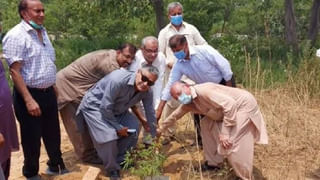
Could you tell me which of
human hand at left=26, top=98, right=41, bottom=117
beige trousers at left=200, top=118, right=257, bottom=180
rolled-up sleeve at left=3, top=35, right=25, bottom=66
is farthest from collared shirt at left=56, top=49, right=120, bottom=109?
beige trousers at left=200, top=118, right=257, bottom=180

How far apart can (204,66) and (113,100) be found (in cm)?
92

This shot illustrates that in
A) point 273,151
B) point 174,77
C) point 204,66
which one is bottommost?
point 273,151

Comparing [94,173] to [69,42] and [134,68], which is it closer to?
[134,68]

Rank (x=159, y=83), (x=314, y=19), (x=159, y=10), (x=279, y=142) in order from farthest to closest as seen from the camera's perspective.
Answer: (x=314, y=19), (x=159, y=10), (x=279, y=142), (x=159, y=83)

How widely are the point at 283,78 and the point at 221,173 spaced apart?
376cm

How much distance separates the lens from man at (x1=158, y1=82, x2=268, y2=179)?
3742 mm

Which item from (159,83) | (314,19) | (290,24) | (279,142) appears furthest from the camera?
(314,19)

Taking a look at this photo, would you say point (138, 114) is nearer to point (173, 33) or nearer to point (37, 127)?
point (37, 127)

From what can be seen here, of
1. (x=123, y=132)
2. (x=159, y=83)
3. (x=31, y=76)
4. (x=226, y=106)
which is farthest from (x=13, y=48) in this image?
(x=226, y=106)

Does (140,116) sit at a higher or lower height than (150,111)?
lower

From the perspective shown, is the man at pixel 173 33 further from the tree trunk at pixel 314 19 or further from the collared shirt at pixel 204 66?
the tree trunk at pixel 314 19

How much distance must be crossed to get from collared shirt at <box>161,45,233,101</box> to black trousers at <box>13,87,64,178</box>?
1.07 meters

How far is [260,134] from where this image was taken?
12.8 ft

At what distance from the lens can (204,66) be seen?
423 cm
